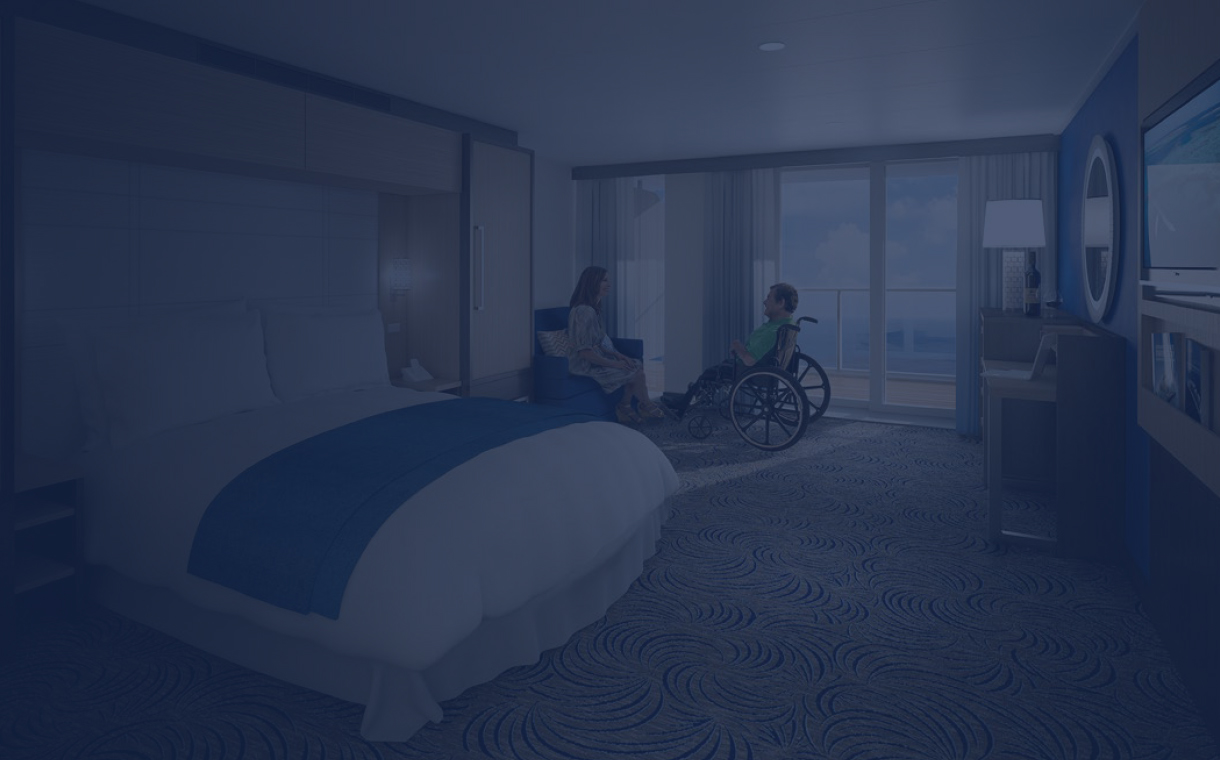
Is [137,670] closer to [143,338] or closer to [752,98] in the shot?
[143,338]

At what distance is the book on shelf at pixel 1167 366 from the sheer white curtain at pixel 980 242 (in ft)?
12.7

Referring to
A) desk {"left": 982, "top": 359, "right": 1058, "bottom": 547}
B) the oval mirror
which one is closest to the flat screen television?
desk {"left": 982, "top": 359, "right": 1058, "bottom": 547}

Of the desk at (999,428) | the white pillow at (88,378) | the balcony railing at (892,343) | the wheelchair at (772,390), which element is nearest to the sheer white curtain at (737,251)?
the wheelchair at (772,390)

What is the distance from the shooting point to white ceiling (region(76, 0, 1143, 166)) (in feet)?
11.2

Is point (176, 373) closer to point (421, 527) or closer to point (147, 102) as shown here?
point (147, 102)

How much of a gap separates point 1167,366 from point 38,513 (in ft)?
12.3

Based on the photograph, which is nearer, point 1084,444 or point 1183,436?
point 1183,436

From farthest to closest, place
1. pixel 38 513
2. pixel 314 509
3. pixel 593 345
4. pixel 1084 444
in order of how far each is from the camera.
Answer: pixel 593 345 → pixel 1084 444 → pixel 38 513 → pixel 314 509

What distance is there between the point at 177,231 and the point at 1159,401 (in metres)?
4.12

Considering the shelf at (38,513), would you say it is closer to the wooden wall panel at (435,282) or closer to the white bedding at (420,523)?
the white bedding at (420,523)

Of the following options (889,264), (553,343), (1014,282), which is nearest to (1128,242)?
(1014,282)

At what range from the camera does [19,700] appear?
2.39m

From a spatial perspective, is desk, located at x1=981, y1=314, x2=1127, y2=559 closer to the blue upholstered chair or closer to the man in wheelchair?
the man in wheelchair

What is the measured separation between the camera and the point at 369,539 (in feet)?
7.38
